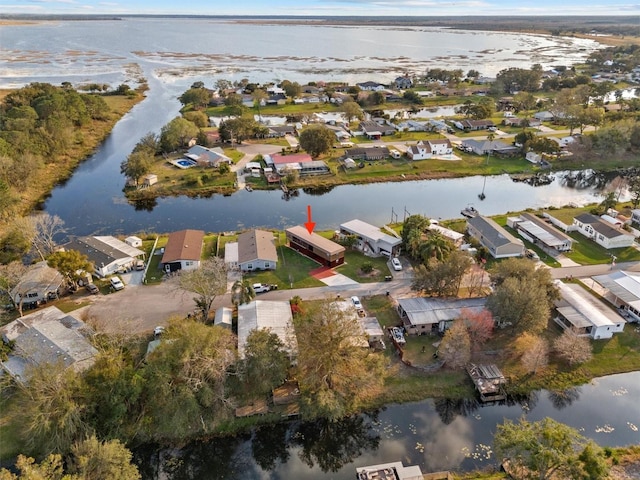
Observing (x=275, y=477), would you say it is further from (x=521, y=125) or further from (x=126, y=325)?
(x=521, y=125)

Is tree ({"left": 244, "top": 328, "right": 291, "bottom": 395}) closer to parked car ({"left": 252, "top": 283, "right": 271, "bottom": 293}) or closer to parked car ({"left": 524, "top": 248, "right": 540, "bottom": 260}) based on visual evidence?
parked car ({"left": 252, "top": 283, "right": 271, "bottom": 293})

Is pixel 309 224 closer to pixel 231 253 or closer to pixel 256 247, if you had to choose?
pixel 256 247

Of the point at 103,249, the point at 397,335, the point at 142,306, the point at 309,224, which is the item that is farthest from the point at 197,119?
the point at 397,335

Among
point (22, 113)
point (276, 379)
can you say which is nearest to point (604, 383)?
point (276, 379)

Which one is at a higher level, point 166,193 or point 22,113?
point 22,113

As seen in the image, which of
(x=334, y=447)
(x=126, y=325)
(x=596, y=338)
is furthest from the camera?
(x=596, y=338)

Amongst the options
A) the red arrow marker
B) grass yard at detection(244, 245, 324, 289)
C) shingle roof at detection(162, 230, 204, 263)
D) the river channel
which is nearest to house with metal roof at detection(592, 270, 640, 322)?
the river channel
